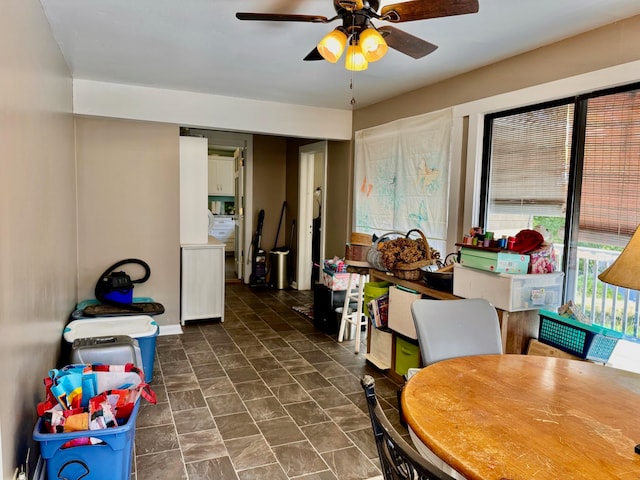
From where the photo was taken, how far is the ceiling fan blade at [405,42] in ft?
6.68

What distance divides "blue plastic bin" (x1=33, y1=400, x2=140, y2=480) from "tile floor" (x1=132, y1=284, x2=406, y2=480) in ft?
1.37

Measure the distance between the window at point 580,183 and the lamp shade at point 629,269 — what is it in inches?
53.8

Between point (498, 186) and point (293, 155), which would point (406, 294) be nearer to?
point (498, 186)

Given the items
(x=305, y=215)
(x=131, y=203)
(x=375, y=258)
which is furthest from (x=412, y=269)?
(x=305, y=215)

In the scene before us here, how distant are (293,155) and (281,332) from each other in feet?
9.87

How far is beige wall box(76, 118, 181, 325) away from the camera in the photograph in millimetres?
4039

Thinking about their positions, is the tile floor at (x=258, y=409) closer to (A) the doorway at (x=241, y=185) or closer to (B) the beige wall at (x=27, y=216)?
(B) the beige wall at (x=27, y=216)

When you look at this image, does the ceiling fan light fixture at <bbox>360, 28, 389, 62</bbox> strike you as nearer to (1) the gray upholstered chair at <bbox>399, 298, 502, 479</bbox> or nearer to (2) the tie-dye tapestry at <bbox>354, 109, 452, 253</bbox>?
(1) the gray upholstered chair at <bbox>399, 298, 502, 479</bbox>

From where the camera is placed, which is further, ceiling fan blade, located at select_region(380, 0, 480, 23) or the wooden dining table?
ceiling fan blade, located at select_region(380, 0, 480, 23)

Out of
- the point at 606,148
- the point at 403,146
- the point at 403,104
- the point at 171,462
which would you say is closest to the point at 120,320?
the point at 171,462

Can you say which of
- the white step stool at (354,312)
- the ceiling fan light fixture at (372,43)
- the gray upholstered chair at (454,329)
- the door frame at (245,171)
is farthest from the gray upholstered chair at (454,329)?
the door frame at (245,171)

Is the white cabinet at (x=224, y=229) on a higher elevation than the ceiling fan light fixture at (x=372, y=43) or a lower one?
lower

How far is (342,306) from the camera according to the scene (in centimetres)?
445

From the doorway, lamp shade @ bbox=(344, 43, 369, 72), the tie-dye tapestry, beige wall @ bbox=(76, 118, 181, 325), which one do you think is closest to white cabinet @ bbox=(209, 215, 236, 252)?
the doorway
